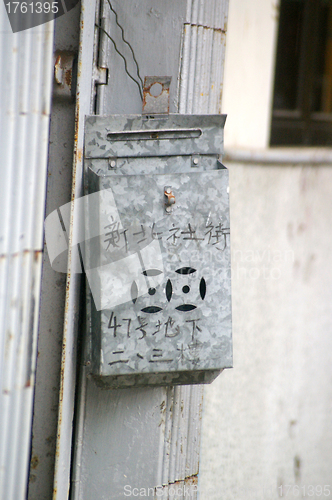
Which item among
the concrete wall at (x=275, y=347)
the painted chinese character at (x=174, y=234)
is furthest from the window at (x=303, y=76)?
the painted chinese character at (x=174, y=234)

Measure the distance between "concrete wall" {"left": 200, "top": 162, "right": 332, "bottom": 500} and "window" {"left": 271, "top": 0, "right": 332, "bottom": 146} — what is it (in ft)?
0.97

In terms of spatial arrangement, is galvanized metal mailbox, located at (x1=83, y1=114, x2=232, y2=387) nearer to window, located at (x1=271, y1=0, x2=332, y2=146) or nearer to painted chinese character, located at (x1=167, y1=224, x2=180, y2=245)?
painted chinese character, located at (x1=167, y1=224, x2=180, y2=245)

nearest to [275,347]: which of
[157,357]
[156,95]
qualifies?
[157,357]

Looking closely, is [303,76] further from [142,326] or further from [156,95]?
[142,326]

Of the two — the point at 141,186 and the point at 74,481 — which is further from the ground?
the point at 141,186

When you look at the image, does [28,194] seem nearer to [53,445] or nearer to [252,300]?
[53,445]

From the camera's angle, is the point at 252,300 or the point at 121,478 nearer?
the point at 121,478

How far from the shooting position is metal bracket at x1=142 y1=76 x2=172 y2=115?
1.23 meters

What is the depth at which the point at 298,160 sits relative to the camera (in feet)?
7.77

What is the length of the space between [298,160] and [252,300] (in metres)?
0.78

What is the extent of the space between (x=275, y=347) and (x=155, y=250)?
134 centimetres

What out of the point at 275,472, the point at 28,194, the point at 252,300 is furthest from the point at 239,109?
the point at 275,472

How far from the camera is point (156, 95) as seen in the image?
Answer: 1.24 m

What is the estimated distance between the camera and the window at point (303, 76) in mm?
2557
